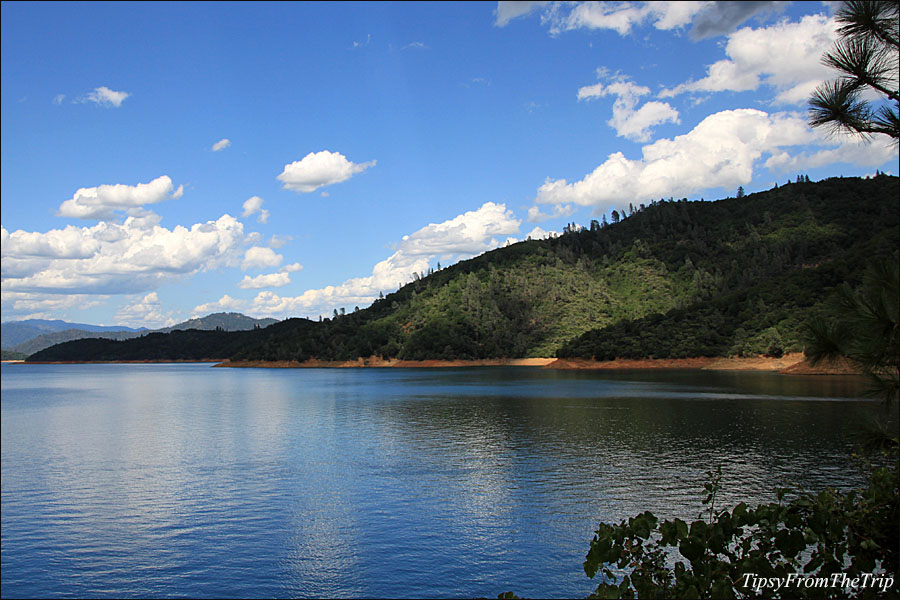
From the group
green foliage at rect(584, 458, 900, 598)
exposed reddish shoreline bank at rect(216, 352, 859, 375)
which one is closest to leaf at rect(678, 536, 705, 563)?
green foliage at rect(584, 458, 900, 598)

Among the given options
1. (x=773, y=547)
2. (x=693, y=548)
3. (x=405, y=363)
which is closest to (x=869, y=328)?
(x=773, y=547)

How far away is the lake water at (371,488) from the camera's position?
17.7 meters

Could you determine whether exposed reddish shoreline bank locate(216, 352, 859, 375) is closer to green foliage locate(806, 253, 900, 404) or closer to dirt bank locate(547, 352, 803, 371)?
dirt bank locate(547, 352, 803, 371)

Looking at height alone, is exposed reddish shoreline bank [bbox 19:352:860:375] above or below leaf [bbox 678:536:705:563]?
below

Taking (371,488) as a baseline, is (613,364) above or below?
below

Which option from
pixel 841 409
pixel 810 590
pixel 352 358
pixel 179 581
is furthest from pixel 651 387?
pixel 352 358

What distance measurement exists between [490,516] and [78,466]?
24.0 meters

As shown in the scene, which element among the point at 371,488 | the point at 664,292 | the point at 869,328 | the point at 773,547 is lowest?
the point at 371,488

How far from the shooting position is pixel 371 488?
2794cm

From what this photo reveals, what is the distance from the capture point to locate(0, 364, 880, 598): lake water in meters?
17.7

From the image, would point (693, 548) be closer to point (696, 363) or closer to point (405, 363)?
point (696, 363)

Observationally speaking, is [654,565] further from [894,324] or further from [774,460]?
[774,460]

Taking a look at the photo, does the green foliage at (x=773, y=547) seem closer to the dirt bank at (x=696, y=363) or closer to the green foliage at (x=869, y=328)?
the green foliage at (x=869, y=328)

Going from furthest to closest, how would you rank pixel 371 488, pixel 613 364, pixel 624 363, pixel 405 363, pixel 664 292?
pixel 405 363 < pixel 664 292 < pixel 613 364 < pixel 624 363 < pixel 371 488
